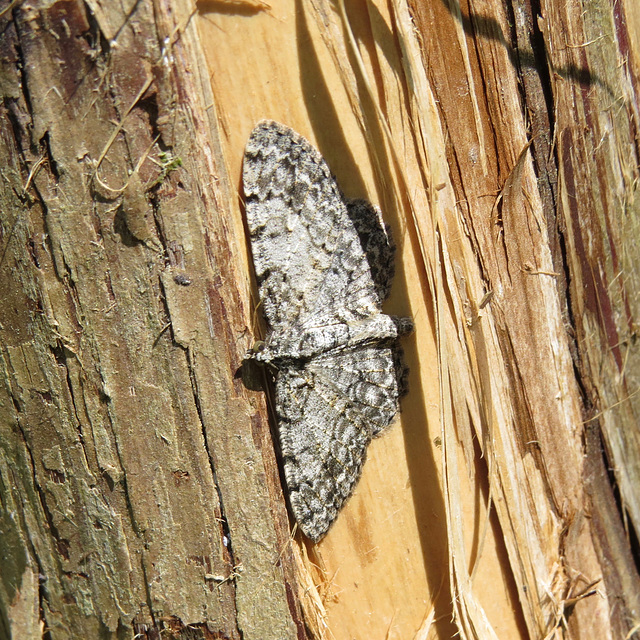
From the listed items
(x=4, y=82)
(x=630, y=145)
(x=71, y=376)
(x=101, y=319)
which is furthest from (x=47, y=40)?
(x=630, y=145)

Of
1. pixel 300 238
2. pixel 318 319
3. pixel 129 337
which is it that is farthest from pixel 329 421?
pixel 129 337

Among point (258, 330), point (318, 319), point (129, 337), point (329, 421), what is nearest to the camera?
point (129, 337)

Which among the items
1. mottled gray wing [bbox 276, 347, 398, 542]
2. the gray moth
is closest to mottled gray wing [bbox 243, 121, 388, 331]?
the gray moth

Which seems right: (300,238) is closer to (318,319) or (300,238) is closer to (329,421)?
(318,319)

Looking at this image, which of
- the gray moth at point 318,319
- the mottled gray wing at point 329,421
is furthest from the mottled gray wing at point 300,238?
the mottled gray wing at point 329,421

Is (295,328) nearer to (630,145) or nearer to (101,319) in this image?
(101,319)

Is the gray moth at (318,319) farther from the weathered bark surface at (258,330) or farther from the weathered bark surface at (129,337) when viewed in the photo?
the weathered bark surface at (129,337)
